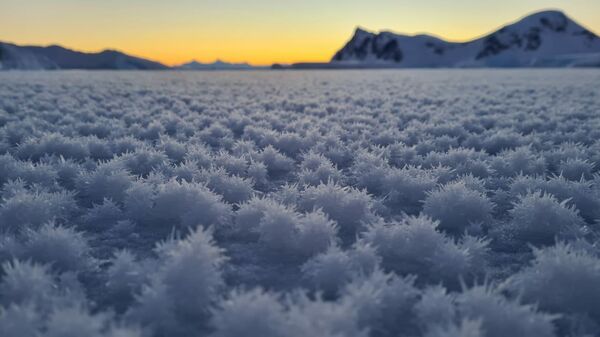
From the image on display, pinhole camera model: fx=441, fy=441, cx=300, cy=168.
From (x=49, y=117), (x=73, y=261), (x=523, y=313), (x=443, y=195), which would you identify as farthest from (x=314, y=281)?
(x=49, y=117)

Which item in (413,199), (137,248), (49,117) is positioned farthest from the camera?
(49,117)

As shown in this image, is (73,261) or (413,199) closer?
(73,261)

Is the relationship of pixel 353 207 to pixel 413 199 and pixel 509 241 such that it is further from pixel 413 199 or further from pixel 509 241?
pixel 509 241

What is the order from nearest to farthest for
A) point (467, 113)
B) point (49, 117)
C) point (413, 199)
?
point (413, 199) → point (49, 117) → point (467, 113)

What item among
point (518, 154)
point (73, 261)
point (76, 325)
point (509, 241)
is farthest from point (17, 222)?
point (518, 154)

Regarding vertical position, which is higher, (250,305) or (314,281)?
(250,305)

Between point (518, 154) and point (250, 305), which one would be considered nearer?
point (250, 305)

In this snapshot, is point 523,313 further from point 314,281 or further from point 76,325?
point 76,325

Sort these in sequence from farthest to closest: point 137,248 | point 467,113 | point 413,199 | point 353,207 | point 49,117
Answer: point 467,113, point 49,117, point 413,199, point 353,207, point 137,248

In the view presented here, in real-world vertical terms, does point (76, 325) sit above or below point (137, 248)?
above
